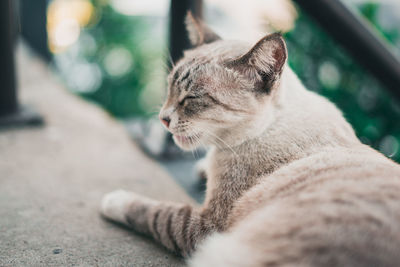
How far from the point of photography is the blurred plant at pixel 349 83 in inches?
100

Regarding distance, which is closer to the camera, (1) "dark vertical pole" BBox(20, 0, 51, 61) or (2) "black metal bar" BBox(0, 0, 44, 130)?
(2) "black metal bar" BBox(0, 0, 44, 130)

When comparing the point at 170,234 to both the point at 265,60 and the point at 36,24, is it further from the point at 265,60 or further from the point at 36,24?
A: the point at 36,24

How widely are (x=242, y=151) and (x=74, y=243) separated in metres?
0.86

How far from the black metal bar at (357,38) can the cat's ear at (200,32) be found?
612mm

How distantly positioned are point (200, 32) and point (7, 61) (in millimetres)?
1620

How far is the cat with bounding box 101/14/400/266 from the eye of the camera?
1084 millimetres

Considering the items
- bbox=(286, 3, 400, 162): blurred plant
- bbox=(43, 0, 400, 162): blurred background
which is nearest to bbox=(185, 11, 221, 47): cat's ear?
bbox=(286, 3, 400, 162): blurred plant

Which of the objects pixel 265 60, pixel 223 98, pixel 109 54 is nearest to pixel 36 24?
pixel 109 54

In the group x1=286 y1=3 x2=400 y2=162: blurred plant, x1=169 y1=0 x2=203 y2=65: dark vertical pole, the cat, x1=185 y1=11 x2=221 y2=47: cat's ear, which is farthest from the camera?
x1=286 y1=3 x2=400 y2=162: blurred plant

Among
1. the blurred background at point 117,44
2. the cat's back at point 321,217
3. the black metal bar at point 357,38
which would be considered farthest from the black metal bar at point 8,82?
the black metal bar at point 357,38

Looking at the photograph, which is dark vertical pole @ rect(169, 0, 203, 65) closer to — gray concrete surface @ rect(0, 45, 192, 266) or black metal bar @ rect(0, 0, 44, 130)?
gray concrete surface @ rect(0, 45, 192, 266)

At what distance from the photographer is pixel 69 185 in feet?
6.89

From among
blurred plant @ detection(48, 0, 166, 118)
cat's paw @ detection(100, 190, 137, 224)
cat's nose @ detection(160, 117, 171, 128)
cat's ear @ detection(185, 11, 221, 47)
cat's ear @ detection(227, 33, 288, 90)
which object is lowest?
blurred plant @ detection(48, 0, 166, 118)

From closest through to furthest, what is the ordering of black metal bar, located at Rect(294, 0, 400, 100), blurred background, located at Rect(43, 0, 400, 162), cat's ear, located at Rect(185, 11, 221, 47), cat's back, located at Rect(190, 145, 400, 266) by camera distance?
1. cat's back, located at Rect(190, 145, 400, 266)
2. black metal bar, located at Rect(294, 0, 400, 100)
3. cat's ear, located at Rect(185, 11, 221, 47)
4. blurred background, located at Rect(43, 0, 400, 162)
